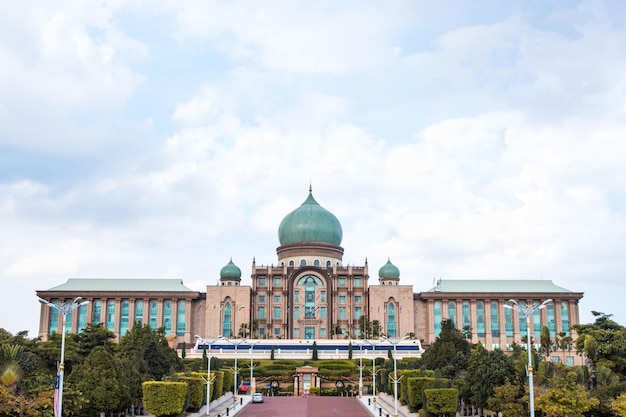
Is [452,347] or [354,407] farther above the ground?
[452,347]

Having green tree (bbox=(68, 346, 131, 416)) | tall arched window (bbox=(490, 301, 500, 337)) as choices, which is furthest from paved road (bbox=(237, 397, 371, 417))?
tall arched window (bbox=(490, 301, 500, 337))

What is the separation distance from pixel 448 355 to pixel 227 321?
51.2m

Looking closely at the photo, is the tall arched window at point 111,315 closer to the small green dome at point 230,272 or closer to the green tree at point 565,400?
the small green dome at point 230,272

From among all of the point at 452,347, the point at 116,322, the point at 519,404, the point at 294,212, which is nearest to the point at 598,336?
the point at 452,347

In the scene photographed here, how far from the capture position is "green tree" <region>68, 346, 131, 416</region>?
148 feet

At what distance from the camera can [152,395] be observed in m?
46.7

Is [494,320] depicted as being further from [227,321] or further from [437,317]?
[227,321]

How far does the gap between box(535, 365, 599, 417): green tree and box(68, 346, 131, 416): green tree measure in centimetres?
2563

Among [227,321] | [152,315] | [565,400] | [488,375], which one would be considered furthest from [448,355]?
[152,315]

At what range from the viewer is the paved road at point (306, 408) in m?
53.9

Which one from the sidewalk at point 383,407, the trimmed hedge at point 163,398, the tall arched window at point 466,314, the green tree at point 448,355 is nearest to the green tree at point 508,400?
the sidewalk at point 383,407

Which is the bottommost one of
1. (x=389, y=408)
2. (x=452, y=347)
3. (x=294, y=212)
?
(x=389, y=408)

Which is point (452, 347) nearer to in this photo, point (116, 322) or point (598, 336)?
point (598, 336)

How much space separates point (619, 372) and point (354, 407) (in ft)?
67.7
